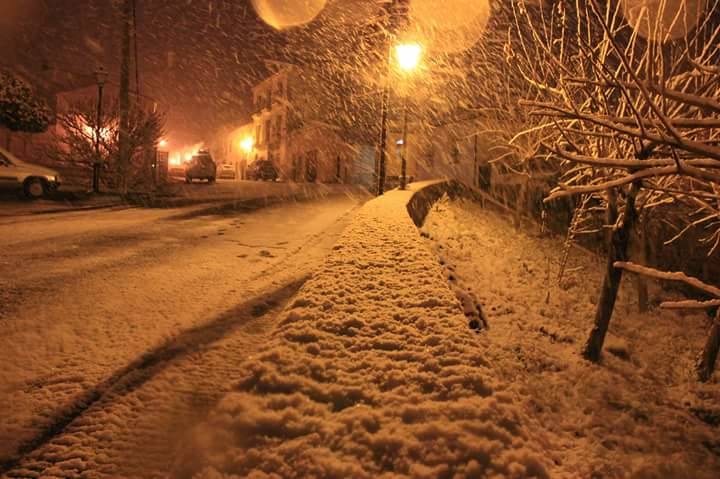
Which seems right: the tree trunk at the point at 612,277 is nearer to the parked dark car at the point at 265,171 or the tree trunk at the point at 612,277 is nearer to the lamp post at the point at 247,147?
the parked dark car at the point at 265,171

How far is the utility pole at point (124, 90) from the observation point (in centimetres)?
1584

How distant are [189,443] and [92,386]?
4.84 ft

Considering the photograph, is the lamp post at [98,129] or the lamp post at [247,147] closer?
the lamp post at [98,129]

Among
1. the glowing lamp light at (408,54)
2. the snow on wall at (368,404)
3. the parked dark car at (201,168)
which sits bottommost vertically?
the snow on wall at (368,404)

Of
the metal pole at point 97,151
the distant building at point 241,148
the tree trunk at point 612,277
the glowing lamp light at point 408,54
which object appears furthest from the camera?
the distant building at point 241,148

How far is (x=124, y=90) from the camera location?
15852 mm

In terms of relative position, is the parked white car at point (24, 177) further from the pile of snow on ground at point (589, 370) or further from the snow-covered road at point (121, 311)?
the pile of snow on ground at point (589, 370)

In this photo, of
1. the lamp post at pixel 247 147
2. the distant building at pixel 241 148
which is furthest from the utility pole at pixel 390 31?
the lamp post at pixel 247 147

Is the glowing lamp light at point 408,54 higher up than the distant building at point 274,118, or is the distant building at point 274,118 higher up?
the distant building at point 274,118

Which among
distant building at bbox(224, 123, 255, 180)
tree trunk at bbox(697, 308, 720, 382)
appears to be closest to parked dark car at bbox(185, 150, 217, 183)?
distant building at bbox(224, 123, 255, 180)

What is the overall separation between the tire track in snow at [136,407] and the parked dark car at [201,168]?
76.0ft

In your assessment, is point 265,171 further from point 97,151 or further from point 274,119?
point 97,151

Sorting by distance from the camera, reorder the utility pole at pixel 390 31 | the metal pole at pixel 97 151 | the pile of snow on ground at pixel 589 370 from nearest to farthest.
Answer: the pile of snow on ground at pixel 589 370, the utility pole at pixel 390 31, the metal pole at pixel 97 151

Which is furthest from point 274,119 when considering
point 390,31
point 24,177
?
point 390,31
